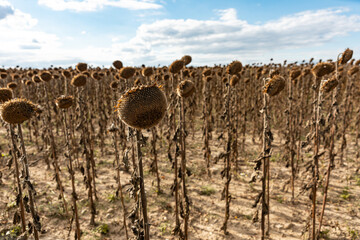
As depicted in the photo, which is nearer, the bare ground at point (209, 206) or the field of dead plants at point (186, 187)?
the field of dead plants at point (186, 187)

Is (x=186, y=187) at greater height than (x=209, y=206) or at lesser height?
greater

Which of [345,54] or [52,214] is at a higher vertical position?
[345,54]

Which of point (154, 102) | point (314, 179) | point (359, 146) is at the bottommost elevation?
point (359, 146)

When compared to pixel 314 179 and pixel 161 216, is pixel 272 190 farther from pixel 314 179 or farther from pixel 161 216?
pixel 161 216

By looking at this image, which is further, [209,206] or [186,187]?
[209,206]

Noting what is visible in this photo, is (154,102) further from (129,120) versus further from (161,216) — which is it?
(161,216)

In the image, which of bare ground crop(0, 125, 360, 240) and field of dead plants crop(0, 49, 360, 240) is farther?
bare ground crop(0, 125, 360, 240)

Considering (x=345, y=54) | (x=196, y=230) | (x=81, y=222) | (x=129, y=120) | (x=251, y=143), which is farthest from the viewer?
(x=251, y=143)

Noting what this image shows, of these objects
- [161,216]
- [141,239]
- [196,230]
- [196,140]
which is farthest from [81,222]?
[196,140]

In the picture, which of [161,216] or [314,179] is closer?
[314,179]

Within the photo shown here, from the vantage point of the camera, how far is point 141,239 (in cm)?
260

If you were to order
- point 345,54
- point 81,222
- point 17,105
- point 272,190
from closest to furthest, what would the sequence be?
point 17,105
point 345,54
point 81,222
point 272,190

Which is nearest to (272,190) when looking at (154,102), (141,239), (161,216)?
(161,216)

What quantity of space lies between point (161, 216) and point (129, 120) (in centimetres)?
→ 500
